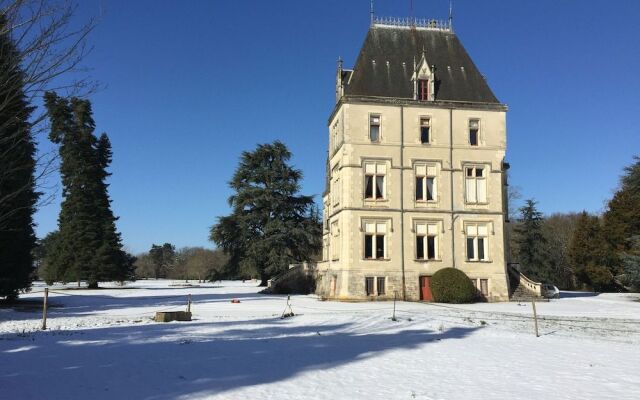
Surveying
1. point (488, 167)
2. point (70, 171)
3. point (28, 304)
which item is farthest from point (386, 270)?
point (70, 171)

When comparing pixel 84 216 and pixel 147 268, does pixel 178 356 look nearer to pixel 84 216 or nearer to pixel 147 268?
pixel 84 216

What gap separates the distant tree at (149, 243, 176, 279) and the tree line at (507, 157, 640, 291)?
85643mm

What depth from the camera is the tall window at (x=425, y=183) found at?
35.2 metres

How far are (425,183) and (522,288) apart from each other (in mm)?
9179

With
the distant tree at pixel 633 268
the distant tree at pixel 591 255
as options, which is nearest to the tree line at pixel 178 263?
the distant tree at pixel 591 255

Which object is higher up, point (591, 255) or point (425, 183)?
point (425, 183)

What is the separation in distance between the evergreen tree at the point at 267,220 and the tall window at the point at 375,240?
49.1 ft

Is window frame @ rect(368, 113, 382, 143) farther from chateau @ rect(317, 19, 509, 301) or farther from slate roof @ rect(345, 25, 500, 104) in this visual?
slate roof @ rect(345, 25, 500, 104)

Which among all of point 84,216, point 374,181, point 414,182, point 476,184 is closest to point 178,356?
point 374,181

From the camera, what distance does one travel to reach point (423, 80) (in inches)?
1419

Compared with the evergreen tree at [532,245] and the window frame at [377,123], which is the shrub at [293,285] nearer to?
the window frame at [377,123]

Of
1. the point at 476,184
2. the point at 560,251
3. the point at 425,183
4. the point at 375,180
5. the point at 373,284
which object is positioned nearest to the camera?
the point at 373,284

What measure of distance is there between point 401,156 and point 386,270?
6.95 meters

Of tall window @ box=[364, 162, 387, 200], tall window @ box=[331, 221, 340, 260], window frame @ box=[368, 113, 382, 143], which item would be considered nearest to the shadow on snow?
tall window @ box=[364, 162, 387, 200]
